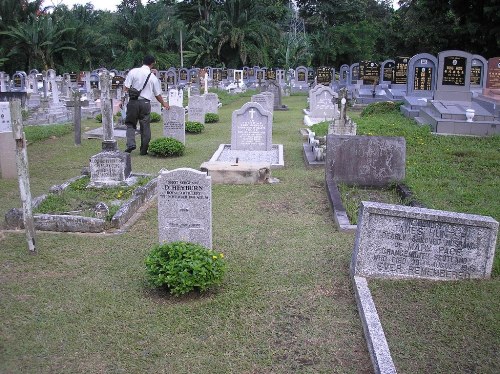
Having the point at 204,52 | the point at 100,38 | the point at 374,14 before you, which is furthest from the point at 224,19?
the point at 374,14

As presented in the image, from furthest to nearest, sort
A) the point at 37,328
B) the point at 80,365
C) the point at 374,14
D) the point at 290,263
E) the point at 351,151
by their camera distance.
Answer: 1. the point at 374,14
2. the point at 351,151
3. the point at 290,263
4. the point at 37,328
5. the point at 80,365

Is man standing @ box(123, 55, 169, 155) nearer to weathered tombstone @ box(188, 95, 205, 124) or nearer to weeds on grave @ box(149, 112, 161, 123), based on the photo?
weathered tombstone @ box(188, 95, 205, 124)

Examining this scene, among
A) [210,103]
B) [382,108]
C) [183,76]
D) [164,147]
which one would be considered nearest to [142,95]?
[164,147]

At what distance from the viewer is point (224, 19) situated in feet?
153

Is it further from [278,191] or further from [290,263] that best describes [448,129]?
[290,263]

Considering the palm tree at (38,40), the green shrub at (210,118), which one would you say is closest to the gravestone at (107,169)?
the green shrub at (210,118)

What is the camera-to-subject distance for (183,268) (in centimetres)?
457

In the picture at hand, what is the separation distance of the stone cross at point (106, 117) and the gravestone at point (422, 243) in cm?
533

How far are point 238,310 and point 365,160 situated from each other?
15.6ft

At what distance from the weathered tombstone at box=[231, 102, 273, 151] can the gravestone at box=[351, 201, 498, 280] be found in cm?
692

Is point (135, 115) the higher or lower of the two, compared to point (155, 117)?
higher

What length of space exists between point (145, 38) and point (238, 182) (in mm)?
40567

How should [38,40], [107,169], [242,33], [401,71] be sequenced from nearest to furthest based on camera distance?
1. [107,169]
2. [401,71]
3. [38,40]
4. [242,33]

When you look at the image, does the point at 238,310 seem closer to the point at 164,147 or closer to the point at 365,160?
the point at 365,160
